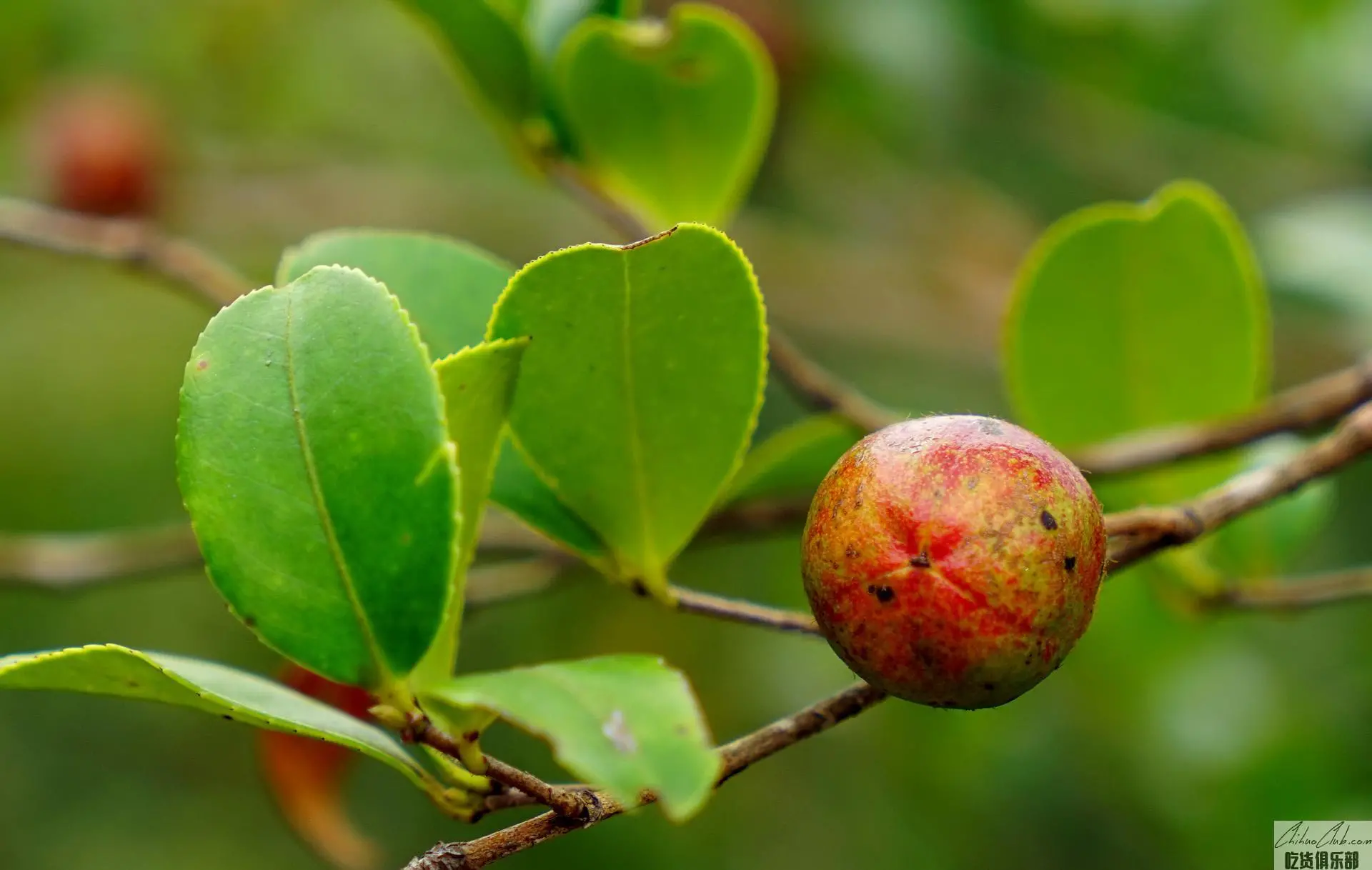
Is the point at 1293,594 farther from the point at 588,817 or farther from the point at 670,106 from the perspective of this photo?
the point at 588,817

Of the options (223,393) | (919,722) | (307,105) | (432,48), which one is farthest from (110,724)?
(223,393)

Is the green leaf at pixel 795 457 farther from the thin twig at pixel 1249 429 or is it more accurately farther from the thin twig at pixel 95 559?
the thin twig at pixel 95 559

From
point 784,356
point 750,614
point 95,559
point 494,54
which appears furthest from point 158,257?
point 750,614

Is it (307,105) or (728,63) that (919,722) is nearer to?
(728,63)

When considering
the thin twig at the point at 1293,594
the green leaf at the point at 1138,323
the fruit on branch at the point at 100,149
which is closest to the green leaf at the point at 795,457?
the green leaf at the point at 1138,323

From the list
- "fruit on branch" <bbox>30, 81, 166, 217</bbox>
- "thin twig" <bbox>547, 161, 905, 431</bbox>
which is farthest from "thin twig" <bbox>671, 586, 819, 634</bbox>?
"fruit on branch" <bbox>30, 81, 166, 217</bbox>

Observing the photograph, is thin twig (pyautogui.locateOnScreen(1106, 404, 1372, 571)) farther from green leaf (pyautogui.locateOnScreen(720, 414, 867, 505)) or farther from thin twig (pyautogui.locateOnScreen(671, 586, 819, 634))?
green leaf (pyautogui.locateOnScreen(720, 414, 867, 505))
